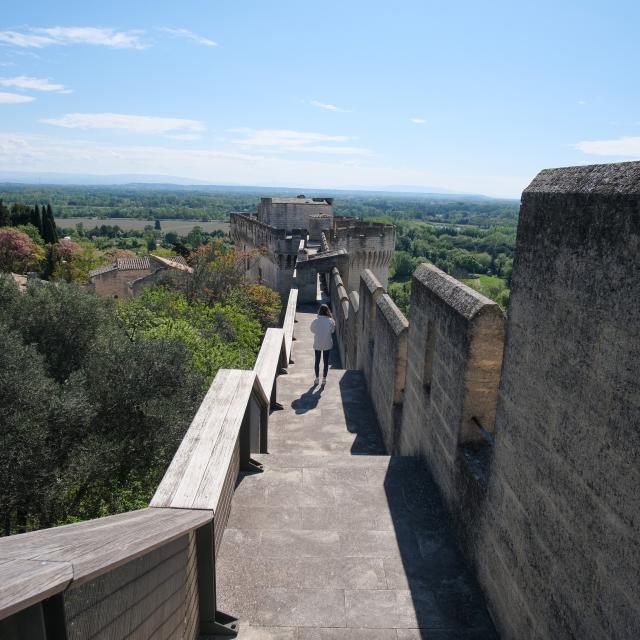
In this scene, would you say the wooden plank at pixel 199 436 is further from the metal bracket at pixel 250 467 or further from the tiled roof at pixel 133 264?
the tiled roof at pixel 133 264

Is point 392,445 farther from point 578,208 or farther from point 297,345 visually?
point 297,345

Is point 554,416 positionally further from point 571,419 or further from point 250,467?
point 250,467

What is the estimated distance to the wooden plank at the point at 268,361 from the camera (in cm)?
717

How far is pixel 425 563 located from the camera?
4.06 m

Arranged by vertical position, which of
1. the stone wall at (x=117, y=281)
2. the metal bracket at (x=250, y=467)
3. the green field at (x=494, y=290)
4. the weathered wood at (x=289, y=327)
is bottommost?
the green field at (x=494, y=290)

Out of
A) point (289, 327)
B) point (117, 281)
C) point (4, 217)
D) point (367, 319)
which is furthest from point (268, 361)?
point (4, 217)

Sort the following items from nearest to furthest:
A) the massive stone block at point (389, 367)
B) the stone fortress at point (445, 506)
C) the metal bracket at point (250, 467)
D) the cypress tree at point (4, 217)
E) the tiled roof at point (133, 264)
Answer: the stone fortress at point (445, 506) → the metal bracket at point (250, 467) → the massive stone block at point (389, 367) → the tiled roof at point (133, 264) → the cypress tree at point (4, 217)

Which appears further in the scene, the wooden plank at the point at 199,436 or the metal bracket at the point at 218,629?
the metal bracket at the point at 218,629

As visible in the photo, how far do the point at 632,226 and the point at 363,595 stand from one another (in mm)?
2720

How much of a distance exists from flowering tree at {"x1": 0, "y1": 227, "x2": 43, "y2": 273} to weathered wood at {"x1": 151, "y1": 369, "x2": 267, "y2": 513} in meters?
40.2

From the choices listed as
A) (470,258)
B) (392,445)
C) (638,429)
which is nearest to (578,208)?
(638,429)

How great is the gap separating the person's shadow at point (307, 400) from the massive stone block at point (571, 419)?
494 centimetres

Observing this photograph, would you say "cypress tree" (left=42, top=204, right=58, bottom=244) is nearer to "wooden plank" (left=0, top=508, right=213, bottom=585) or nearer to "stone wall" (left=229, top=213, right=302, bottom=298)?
"stone wall" (left=229, top=213, right=302, bottom=298)

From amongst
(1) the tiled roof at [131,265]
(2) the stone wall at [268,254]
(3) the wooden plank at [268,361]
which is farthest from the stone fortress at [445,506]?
(1) the tiled roof at [131,265]
